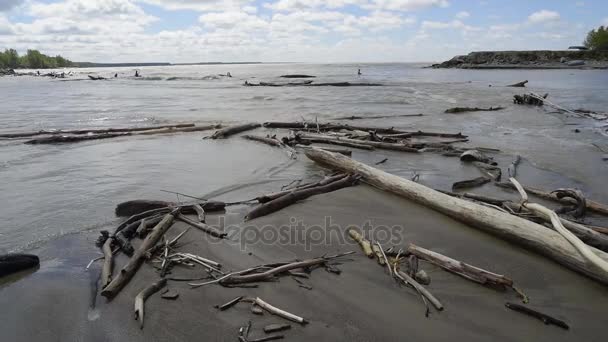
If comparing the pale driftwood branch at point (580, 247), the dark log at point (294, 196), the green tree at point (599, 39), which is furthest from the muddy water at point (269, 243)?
the green tree at point (599, 39)

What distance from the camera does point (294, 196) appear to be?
7121mm

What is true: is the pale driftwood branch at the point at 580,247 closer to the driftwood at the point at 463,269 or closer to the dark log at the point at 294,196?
the driftwood at the point at 463,269

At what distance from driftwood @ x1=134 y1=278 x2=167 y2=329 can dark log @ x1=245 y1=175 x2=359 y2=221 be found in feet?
6.89

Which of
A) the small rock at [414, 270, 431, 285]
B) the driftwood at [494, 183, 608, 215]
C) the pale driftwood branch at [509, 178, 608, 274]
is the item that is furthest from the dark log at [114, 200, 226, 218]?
the driftwood at [494, 183, 608, 215]

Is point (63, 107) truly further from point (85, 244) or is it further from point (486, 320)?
point (486, 320)

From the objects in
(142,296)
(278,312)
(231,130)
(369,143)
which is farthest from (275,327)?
(231,130)

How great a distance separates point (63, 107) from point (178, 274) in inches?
1072

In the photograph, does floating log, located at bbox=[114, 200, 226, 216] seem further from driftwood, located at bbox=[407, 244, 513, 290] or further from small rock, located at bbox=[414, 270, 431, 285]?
small rock, located at bbox=[414, 270, 431, 285]

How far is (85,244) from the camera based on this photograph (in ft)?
19.6

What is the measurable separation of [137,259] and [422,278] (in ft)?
11.6

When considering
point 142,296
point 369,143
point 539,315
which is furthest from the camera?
point 369,143

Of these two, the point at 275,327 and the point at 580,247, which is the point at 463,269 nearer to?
the point at 580,247

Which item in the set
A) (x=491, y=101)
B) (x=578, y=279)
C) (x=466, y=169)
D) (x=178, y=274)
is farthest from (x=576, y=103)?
(x=178, y=274)

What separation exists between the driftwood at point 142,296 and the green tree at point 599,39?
125689 millimetres
